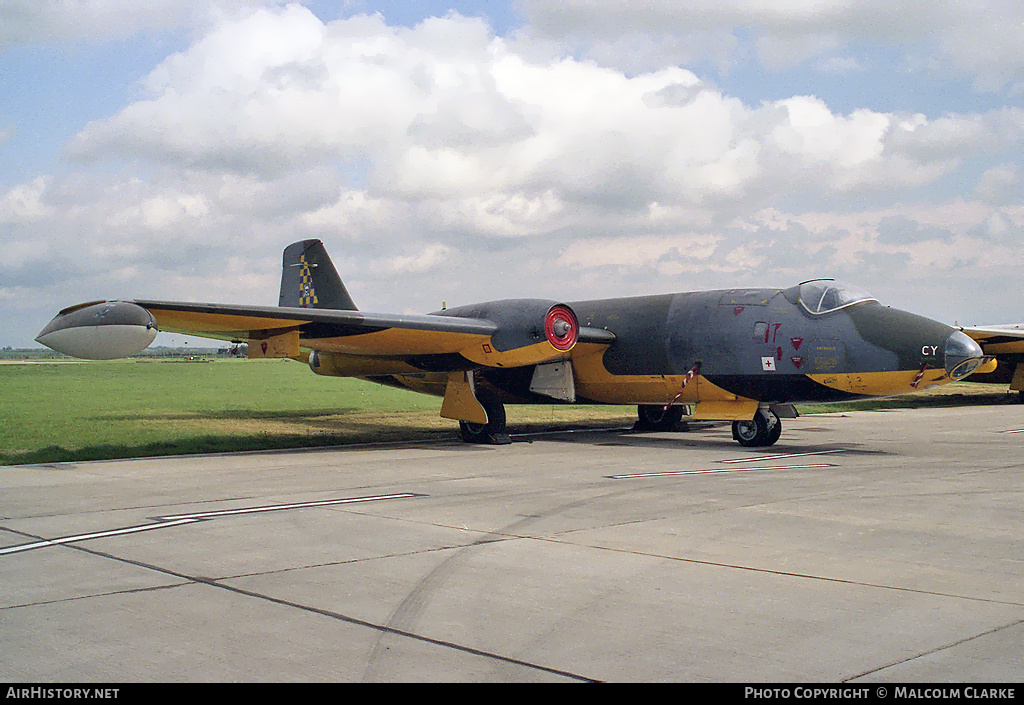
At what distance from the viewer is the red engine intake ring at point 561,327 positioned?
691 inches

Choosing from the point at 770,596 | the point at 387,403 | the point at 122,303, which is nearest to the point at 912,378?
the point at 770,596

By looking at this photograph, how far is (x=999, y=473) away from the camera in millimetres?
12633

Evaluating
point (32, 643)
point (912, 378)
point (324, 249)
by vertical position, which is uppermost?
point (324, 249)

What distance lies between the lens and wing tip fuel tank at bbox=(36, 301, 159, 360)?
500 inches

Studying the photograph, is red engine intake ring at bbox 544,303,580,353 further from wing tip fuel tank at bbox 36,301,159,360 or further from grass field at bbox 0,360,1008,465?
wing tip fuel tank at bbox 36,301,159,360

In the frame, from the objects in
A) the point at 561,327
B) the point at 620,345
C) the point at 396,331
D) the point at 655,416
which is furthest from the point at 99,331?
the point at 655,416

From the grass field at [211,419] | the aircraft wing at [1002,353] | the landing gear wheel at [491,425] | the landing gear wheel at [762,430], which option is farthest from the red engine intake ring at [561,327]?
the aircraft wing at [1002,353]

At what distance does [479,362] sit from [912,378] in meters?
8.38

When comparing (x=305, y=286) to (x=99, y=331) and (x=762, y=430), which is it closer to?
(x=99, y=331)

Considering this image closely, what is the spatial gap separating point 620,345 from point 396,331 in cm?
494

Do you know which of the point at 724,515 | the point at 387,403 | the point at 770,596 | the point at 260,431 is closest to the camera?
the point at 770,596

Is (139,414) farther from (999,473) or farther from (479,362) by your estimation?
(999,473)

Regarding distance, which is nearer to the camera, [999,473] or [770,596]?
[770,596]

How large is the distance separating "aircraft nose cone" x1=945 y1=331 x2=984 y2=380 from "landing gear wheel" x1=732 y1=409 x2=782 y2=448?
3.53 meters
